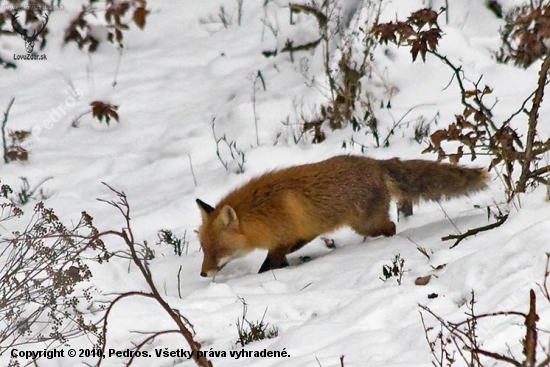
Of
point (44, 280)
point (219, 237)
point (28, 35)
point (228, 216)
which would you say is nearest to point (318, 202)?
point (228, 216)

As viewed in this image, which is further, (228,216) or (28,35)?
(28,35)

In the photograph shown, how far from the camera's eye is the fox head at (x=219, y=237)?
22.0ft

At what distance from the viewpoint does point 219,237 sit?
676 centimetres

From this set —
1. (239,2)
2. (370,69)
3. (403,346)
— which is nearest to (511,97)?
(370,69)

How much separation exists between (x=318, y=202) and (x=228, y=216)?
0.77 meters

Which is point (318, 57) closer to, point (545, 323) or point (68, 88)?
point (68, 88)

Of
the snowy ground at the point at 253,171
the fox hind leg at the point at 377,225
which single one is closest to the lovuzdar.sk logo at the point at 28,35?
the snowy ground at the point at 253,171

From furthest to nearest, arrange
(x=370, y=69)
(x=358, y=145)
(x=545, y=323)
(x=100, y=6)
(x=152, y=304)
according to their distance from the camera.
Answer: (x=100, y=6) → (x=370, y=69) → (x=358, y=145) → (x=152, y=304) → (x=545, y=323)

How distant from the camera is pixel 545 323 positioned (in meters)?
3.53

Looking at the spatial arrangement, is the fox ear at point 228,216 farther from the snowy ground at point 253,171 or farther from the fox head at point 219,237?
the snowy ground at point 253,171

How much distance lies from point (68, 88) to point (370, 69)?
4.33 metres

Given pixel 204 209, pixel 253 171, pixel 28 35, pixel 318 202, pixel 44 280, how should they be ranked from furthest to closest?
pixel 28 35
pixel 253 171
pixel 204 209
pixel 318 202
pixel 44 280

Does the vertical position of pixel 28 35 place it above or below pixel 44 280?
above

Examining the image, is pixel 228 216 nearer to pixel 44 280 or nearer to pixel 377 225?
pixel 377 225
